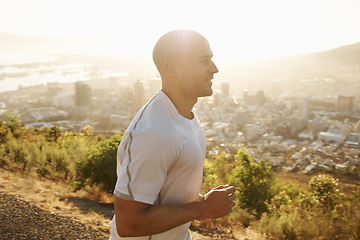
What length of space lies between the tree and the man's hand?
4318 millimetres

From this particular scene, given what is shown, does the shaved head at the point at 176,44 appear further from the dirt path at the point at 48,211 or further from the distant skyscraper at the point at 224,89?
the distant skyscraper at the point at 224,89

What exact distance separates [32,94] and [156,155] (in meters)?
46.2

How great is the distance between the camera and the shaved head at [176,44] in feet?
2.46

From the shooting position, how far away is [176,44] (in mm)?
749

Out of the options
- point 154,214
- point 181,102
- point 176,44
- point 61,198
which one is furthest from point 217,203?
point 61,198

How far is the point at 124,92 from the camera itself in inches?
1628

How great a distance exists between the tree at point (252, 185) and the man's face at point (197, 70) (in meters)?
4.45

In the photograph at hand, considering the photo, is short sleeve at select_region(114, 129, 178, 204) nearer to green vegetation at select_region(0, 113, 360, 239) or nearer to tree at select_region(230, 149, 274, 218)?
green vegetation at select_region(0, 113, 360, 239)

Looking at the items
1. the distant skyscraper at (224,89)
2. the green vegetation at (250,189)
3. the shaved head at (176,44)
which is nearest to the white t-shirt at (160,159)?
the shaved head at (176,44)

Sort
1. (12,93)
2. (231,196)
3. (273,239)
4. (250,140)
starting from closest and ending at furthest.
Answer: (231,196)
(273,239)
(250,140)
(12,93)

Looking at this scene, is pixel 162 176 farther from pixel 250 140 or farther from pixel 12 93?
pixel 12 93

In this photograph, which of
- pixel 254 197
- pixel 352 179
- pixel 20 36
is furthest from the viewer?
pixel 20 36

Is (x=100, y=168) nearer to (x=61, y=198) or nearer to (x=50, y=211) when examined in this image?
(x=61, y=198)

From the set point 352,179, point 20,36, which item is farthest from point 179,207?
point 20,36
